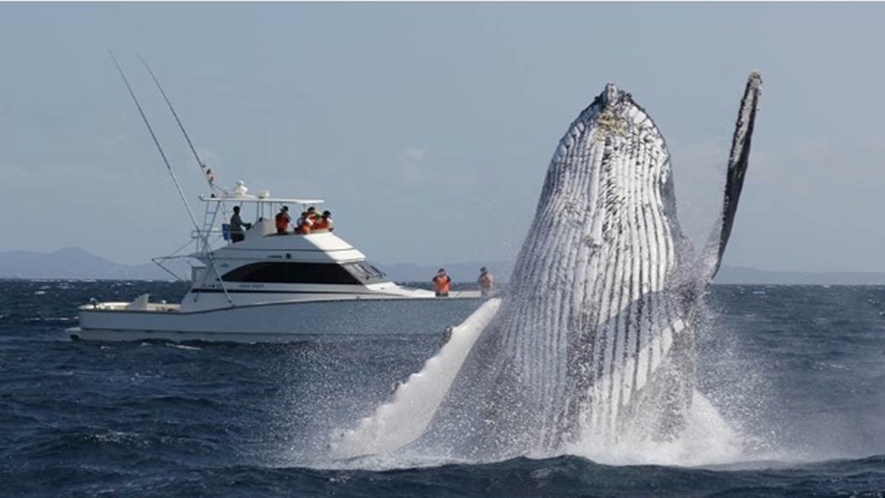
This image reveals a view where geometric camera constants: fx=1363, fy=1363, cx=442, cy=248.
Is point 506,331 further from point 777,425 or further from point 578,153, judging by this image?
point 777,425

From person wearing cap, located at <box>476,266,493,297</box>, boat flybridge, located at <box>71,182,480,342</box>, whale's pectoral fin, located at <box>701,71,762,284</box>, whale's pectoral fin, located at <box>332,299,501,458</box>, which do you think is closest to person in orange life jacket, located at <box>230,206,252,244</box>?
boat flybridge, located at <box>71,182,480,342</box>

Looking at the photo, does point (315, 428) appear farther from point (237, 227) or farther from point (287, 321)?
point (237, 227)

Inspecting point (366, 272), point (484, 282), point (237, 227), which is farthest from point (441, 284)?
point (237, 227)

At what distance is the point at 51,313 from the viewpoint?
45.9 m

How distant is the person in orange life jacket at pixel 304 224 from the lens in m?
28.7

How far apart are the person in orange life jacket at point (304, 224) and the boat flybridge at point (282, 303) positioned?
A: 0.17 meters

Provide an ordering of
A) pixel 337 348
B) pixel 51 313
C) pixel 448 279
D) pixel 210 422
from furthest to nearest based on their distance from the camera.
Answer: pixel 51 313
pixel 448 279
pixel 337 348
pixel 210 422

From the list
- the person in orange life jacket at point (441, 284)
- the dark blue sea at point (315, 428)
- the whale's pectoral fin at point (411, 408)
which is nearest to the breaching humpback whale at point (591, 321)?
the whale's pectoral fin at point (411, 408)

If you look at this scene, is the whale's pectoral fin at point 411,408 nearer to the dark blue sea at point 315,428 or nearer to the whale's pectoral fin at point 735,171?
the dark blue sea at point 315,428

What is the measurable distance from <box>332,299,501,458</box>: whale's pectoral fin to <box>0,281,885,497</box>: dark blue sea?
2.05 feet

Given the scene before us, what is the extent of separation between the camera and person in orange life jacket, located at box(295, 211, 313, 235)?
94.0ft

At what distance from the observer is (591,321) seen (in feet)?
27.0

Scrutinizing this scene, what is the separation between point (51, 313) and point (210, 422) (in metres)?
33.4

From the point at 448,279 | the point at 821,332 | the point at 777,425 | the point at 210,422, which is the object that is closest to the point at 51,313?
the point at 448,279
